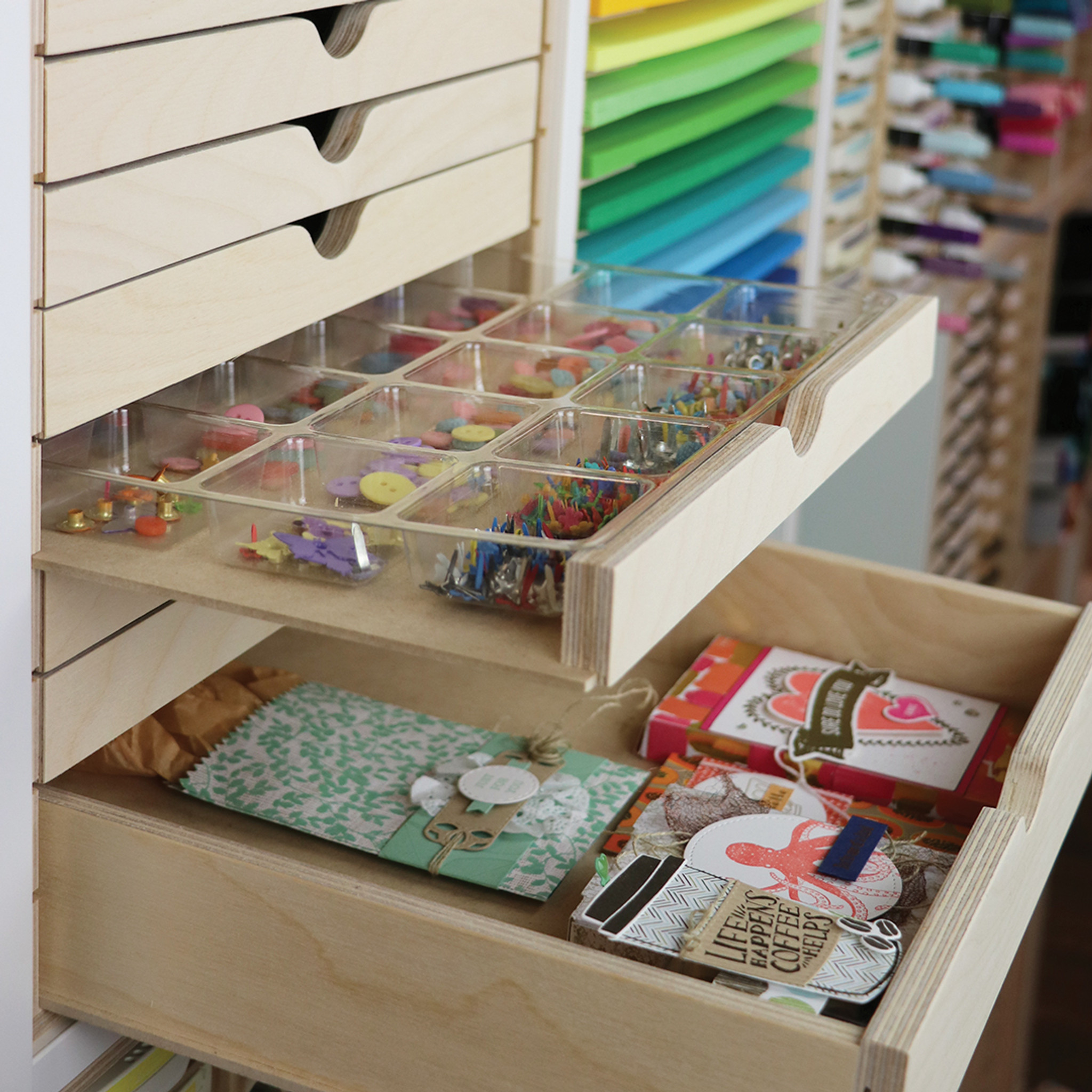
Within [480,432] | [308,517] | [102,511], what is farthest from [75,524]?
[480,432]

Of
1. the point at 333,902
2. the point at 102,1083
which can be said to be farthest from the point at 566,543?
the point at 102,1083

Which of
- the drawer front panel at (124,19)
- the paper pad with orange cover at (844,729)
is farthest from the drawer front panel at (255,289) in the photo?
the paper pad with orange cover at (844,729)

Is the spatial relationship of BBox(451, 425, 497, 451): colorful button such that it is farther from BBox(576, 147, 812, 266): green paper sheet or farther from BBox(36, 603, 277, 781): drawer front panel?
BBox(576, 147, 812, 266): green paper sheet

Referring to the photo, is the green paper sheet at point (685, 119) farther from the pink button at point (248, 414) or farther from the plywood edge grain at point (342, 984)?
the plywood edge grain at point (342, 984)

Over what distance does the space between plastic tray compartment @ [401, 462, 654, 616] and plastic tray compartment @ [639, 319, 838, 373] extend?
226 millimetres

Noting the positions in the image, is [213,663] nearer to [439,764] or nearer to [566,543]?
[439,764]

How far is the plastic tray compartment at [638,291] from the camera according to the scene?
1.02 metres

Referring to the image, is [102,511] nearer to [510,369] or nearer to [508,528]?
[508,528]

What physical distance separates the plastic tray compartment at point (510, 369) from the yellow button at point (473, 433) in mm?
53

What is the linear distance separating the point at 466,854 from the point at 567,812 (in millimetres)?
79

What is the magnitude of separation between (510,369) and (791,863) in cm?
35

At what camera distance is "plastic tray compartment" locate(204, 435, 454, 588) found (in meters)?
0.65

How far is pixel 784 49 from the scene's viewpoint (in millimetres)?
1313

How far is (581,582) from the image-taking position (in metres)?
0.57
